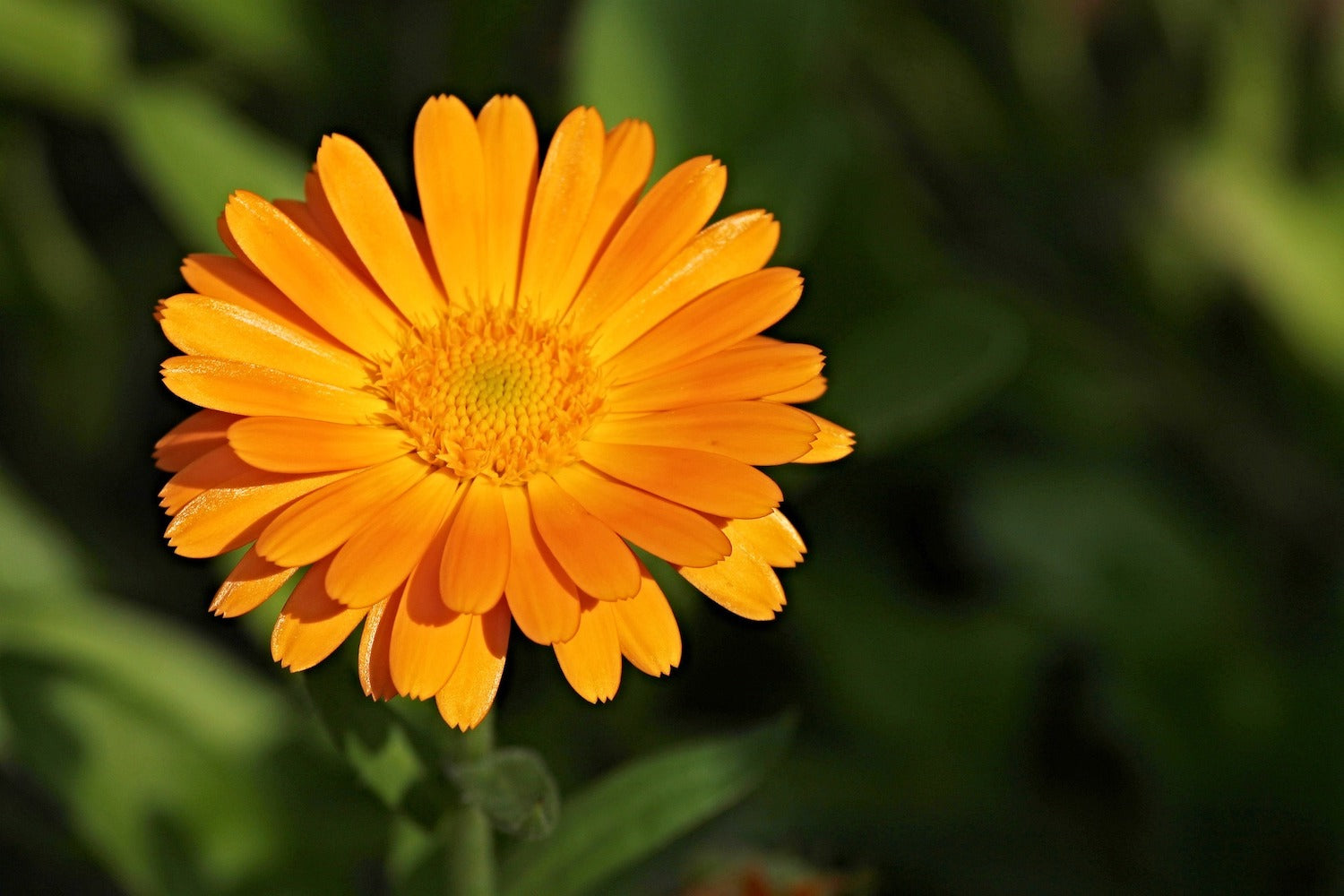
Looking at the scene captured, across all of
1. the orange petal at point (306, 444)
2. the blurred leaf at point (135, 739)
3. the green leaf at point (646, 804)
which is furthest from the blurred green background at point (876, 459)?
the orange petal at point (306, 444)

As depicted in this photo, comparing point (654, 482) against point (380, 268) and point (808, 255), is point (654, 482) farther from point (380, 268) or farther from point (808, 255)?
point (808, 255)

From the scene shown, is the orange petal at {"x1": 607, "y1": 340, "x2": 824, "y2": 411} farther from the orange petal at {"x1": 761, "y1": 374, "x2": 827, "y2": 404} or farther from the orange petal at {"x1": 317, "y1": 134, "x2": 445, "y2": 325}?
the orange petal at {"x1": 317, "y1": 134, "x2": 445, "y2": 325}

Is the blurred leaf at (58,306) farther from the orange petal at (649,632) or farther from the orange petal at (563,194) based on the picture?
the orange petal at (649,632)

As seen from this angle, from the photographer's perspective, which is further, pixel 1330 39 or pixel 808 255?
pixel 1330 39

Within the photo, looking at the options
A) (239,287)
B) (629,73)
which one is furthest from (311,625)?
(629,73)

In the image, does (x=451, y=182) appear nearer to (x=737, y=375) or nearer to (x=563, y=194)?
(x=563, y=194)

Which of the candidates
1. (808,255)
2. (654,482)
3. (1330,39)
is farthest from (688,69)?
(1330,39)
